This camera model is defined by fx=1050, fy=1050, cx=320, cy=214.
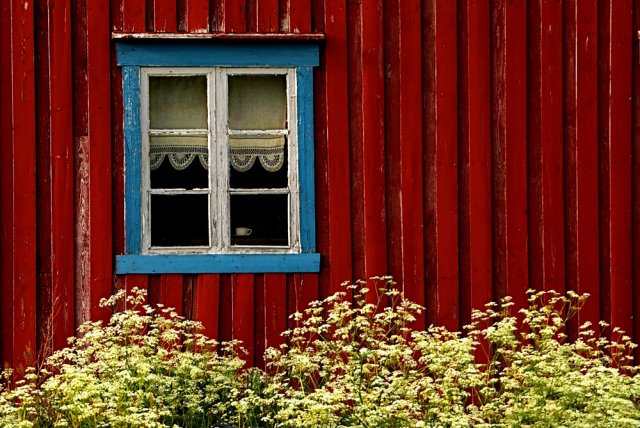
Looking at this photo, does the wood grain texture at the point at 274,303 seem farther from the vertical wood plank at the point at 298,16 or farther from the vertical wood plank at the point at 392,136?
the vertical wood plank at the point at 298,16

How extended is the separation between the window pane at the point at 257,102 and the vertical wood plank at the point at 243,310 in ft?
3.36

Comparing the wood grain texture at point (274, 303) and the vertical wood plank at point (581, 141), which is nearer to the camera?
the wood grain texture at point (274, 303)

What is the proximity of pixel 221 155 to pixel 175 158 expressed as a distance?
0.31m

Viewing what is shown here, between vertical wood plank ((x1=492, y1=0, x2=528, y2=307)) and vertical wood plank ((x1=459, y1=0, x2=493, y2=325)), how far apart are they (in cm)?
7

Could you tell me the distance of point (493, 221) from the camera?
7074mm

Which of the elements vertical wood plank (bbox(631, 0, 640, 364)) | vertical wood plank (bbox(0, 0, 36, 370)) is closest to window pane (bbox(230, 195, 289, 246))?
vertical wood plank (bbox(0, 0, 36, 370))

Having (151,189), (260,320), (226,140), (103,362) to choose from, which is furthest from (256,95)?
(103,362)

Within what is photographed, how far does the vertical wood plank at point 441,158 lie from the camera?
23.0 ft

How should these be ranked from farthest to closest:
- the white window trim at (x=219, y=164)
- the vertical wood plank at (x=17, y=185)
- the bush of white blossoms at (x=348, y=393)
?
the white window trim at (x=219, y=164), the vertical wood plank at (x=17, y=185), the bush of white blossoms at (x=348, y=393)

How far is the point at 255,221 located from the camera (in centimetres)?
702

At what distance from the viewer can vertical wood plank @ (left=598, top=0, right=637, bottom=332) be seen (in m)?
7.07

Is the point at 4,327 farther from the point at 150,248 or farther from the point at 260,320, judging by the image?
the point at 260,320

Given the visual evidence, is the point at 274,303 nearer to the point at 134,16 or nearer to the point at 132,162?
the point at 132,162

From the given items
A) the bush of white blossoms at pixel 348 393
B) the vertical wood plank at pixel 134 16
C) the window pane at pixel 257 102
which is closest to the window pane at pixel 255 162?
the window pane at pixel 257 102
